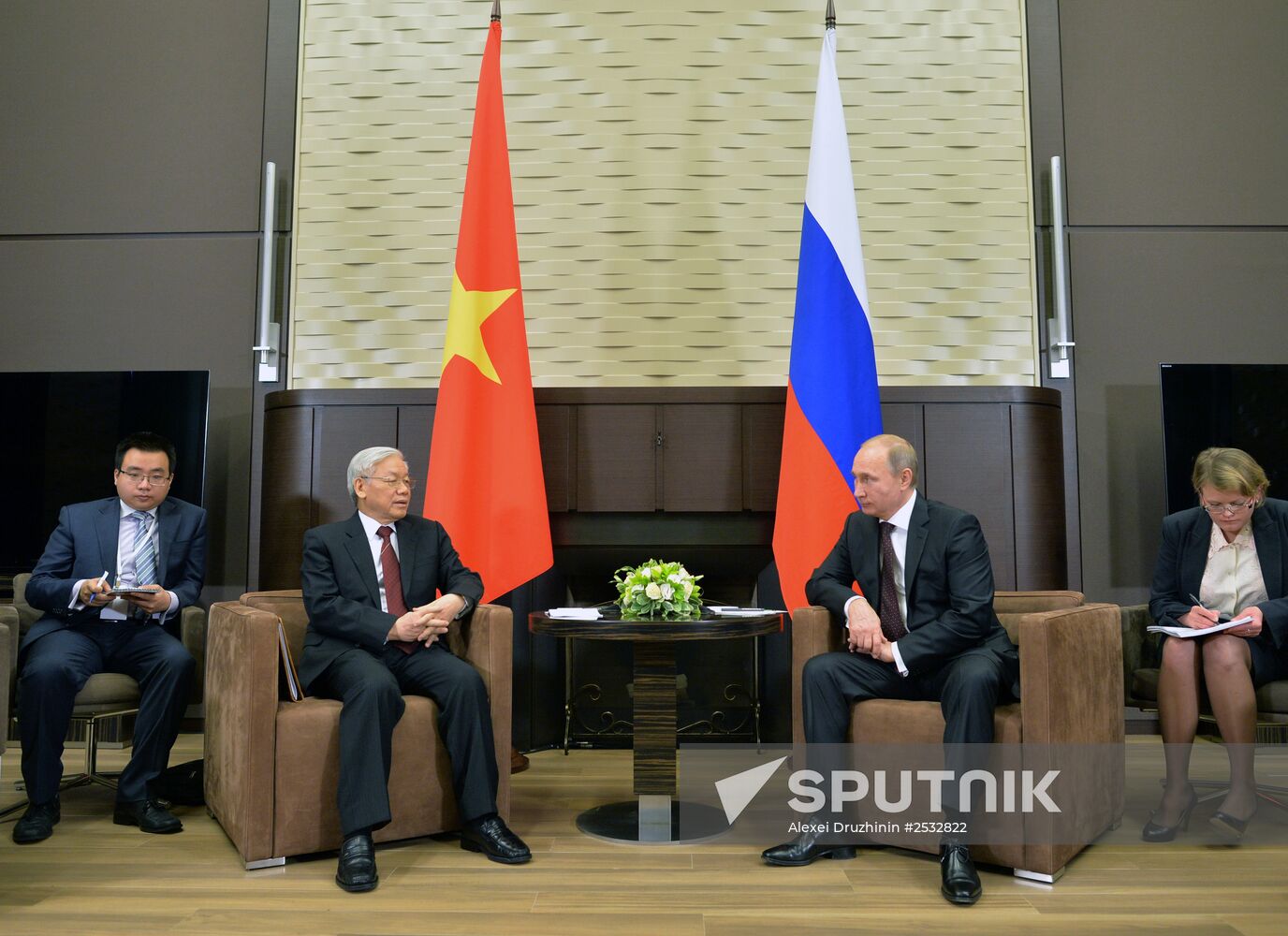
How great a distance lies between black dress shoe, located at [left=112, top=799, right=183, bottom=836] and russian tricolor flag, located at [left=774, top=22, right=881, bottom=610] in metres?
2.36

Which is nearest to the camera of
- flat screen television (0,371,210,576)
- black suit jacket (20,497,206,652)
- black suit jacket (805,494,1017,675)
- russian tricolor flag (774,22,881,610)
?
black suit jacket (805,494,1017,675)

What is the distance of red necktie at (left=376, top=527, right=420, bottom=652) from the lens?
323 cm

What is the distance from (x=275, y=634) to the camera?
9.28 feet

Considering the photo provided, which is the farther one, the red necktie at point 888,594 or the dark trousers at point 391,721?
the red necktie at point 888,594

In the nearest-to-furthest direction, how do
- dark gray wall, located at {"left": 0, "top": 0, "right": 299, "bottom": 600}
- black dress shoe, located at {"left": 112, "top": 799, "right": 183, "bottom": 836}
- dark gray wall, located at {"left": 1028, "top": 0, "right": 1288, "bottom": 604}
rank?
black dress shoe, located at {"left": 112, "top": 799, "right": 183, "bottom": 836}
dark gray wall, located at {"left": 1028, "top": 0, "right": 1288, "bottom": 604}
dark gray wall, located at {"left": 0, "top": 0, "right": 299, "bottom": 600}

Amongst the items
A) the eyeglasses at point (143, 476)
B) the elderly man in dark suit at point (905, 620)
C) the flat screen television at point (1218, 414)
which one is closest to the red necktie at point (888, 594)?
the elderly man in dark suit at point (905, 620)

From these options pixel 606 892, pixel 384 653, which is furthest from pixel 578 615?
pixel 606 892

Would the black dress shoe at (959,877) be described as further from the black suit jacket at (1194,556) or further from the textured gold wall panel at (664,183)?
the textured gold wall panel at (664,183)

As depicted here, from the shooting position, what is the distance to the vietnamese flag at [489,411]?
13.5 feet

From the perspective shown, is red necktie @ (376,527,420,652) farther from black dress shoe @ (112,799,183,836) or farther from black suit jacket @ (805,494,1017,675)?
black suit jacket @ (805,494,1017,675)

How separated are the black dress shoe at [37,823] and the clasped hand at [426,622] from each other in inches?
47.5

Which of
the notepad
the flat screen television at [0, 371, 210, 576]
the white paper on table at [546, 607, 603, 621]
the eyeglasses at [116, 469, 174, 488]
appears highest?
the flat screen television at [0, 371, 210, 576]

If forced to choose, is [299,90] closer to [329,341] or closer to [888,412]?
Result: [329,341]

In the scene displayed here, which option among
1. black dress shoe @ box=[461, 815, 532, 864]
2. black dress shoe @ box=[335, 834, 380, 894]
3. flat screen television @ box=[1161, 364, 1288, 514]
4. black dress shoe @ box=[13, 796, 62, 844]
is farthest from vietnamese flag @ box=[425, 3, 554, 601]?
flat screen television @ box=[1161, 364, 1288, 514]
